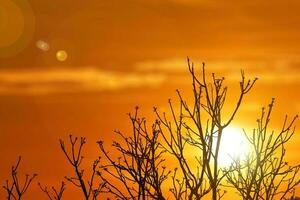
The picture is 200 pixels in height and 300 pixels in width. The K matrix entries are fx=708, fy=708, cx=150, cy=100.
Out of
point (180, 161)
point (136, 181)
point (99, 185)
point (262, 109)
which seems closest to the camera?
point (180, 161)

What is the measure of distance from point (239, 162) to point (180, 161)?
122 inches

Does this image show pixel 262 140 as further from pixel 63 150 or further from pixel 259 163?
pixel 63 150

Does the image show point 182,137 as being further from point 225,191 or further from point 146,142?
point 225,191

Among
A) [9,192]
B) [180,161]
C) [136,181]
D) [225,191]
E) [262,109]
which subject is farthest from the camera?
[9,192]

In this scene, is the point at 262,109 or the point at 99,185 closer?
the point at 262,109

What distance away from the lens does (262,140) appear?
52.6 feet

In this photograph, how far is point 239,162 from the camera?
17.3 metres

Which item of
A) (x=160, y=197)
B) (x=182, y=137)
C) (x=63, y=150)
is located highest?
(x=63, y=150)

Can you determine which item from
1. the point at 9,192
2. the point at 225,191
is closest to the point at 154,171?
the point at 225,191

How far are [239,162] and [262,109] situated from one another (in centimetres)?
211

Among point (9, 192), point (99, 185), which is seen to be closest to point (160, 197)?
point (99, 185)

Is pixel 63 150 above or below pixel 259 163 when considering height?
above

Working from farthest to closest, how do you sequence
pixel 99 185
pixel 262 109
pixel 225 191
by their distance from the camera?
pixel 99 185 < pixel 225 191 < pixel 262 109

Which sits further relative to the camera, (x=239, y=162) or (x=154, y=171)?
(x=239, y=162)
